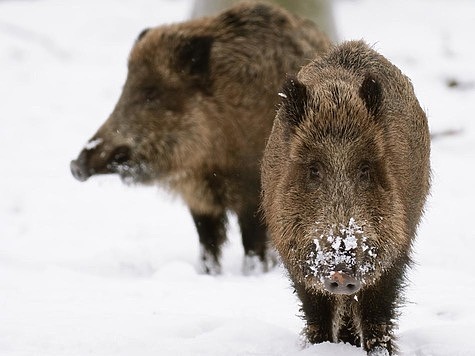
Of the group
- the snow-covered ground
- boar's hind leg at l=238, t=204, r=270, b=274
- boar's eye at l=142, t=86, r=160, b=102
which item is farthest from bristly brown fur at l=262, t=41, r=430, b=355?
boar's eye at l=142, t=86, r=160, b=102

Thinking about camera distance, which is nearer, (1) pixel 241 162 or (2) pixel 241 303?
(2) pixel 241 303

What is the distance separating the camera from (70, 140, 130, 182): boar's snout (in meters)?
7.44

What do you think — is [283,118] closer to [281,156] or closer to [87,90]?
[281,156]

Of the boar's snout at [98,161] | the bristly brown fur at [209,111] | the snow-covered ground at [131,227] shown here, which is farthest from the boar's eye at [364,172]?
the boar's snout at [98,161]

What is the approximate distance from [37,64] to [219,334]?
12900 millimetres

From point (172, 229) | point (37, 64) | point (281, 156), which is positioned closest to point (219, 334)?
point (281, 156)

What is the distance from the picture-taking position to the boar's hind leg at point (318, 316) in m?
4.74

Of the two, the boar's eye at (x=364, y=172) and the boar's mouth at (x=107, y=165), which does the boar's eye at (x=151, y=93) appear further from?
the boar's eye at (x=364, y=172)

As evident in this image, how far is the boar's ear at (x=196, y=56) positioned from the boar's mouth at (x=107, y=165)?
2.78ft

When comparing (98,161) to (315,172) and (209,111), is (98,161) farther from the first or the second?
(315,172)

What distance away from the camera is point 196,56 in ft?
24.5

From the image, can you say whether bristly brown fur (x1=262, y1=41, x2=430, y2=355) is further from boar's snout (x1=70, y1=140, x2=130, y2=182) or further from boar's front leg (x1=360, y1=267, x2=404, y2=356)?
boar's snout (x1=70, y1=140, x2=130, y2=182)

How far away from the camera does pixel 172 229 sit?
968 centimetres

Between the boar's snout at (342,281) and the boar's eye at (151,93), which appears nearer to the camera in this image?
the boar's snout at (342,281)
